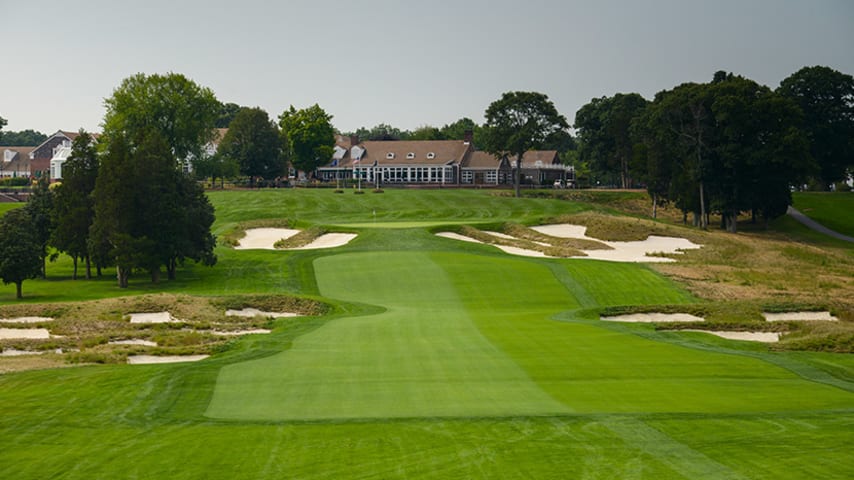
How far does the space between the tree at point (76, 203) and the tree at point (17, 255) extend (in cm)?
412

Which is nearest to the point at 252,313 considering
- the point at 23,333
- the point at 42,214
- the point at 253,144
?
the point at 23,333

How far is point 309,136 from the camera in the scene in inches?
4604

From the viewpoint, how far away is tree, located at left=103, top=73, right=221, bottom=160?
3524 inches

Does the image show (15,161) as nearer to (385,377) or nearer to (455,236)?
(455,236)

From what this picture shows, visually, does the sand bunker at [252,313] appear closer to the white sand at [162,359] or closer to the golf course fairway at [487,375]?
the golf course fairway at [487,375]

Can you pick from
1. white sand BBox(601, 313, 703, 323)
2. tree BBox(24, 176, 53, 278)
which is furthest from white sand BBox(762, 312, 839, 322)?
tree BBox(24, 176, 53, 278)

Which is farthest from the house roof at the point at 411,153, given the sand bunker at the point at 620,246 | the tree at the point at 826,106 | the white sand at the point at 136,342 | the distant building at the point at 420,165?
the white sand at the point at 136,342

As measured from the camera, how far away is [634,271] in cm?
4569

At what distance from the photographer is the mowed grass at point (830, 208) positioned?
85000 millimetres

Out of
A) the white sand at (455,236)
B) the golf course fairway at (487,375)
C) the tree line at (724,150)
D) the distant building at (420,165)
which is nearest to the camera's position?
the golf course fairway at (487,375)

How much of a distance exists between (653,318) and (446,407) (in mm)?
18241

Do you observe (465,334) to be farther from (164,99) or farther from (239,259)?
(164,99)

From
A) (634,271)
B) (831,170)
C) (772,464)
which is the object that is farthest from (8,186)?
(772,464)

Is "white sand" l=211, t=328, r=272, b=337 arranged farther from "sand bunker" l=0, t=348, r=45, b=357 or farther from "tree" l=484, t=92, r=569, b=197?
"tree" l=484, t=92, r=569, b=197
